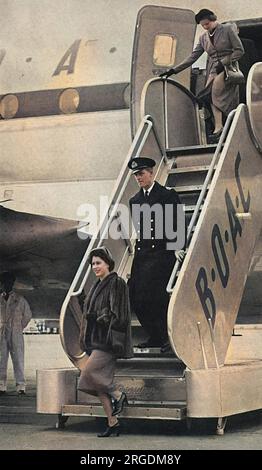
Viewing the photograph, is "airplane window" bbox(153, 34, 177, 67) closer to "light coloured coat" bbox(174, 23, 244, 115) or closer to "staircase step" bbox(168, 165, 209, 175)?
"light coloured coat" bbox(174, 23, 244, 115)

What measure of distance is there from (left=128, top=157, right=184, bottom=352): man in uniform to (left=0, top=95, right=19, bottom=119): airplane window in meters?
5.08

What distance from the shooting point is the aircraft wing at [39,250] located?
10.6 metres

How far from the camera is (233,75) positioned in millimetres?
8945

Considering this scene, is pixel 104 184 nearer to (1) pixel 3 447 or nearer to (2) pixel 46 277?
(2) pixel 46 277

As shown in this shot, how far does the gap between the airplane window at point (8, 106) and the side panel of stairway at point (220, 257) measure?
196 inches

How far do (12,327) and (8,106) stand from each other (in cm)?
340

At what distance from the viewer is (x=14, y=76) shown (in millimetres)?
12766

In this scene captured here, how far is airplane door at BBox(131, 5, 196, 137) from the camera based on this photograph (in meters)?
10.7

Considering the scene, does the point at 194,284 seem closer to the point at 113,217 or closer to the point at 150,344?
the point at 150,344

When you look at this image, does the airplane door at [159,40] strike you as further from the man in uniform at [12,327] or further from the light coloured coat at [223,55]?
the man in uniform at [12,327]

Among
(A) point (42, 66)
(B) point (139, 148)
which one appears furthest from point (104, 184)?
(B) point (139, 148)

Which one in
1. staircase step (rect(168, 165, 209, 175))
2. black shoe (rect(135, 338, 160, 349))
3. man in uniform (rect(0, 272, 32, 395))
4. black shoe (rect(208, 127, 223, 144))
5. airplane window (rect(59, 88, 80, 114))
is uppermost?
airplane window (rect(59, 88, 80, 114))

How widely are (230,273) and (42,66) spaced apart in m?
5.59

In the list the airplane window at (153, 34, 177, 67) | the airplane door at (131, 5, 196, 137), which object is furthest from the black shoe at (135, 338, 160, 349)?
the airplane window at (153, 34, 177, 67)
